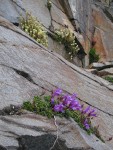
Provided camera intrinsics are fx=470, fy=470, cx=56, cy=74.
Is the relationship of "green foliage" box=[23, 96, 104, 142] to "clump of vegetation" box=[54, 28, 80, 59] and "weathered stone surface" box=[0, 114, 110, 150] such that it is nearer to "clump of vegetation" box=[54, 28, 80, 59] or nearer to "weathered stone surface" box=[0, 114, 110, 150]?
"weathered stone surface" box=[0, 114, 110, 150]

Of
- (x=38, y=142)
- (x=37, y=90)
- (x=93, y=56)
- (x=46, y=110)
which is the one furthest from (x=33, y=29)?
(x=38, y=142)

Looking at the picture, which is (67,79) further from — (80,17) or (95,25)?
(95,25)

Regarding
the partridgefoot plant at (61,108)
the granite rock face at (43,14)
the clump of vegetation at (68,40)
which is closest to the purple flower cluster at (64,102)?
the partridgefoot plant at (61,108)

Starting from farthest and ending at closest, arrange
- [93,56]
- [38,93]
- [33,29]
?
[93,56] → [33,29] → [38,93]

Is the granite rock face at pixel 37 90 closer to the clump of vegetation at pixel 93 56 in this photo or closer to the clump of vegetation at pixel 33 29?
the clump of vegetation at pixel 33 29

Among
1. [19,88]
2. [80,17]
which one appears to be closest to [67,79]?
[19,88]

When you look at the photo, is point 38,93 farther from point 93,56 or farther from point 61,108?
point 93,56
